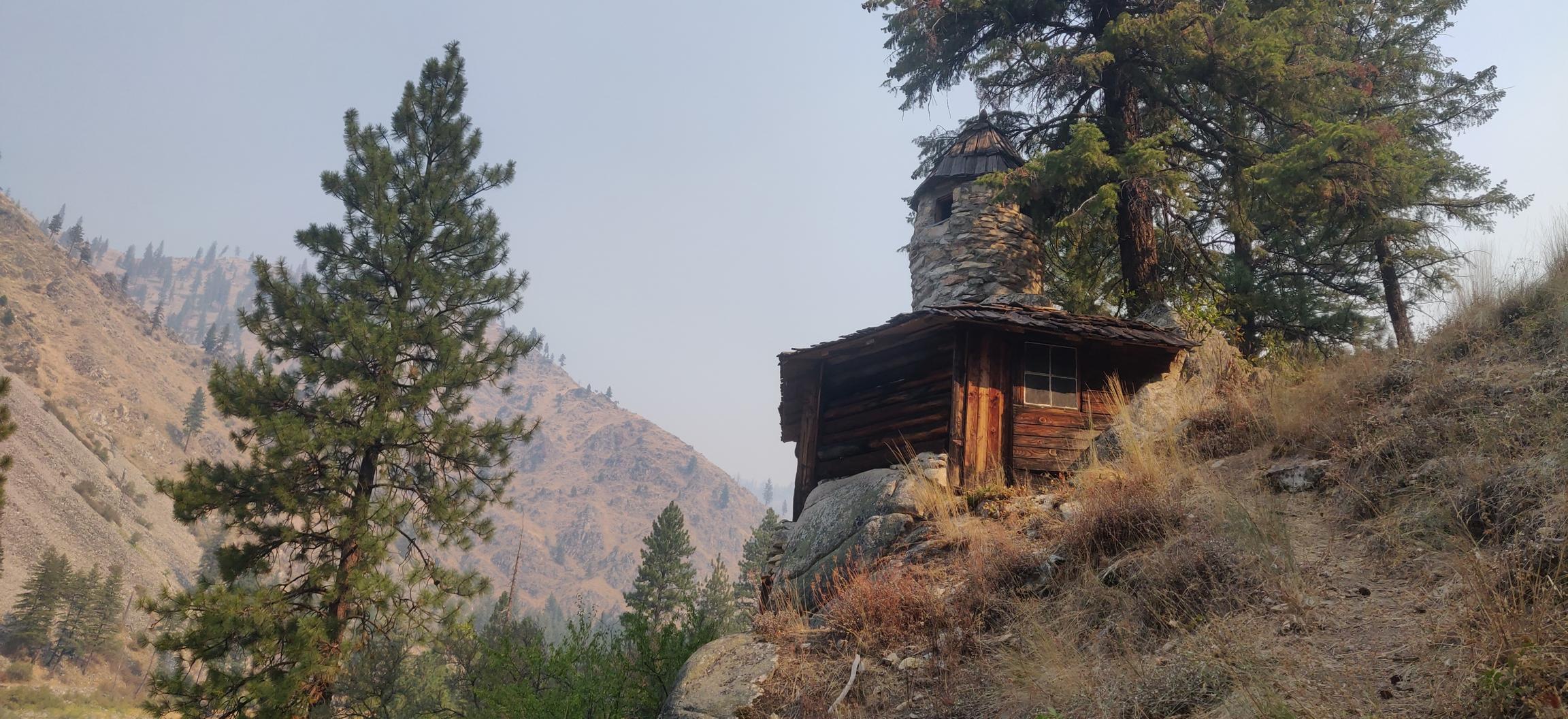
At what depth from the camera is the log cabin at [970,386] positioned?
38.1 feet

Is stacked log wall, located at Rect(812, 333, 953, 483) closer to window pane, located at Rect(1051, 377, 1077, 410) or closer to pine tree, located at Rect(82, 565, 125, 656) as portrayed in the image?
window pane, located at Rect(1051, 377, 1077, 410)

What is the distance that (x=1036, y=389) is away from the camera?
40.3 feet

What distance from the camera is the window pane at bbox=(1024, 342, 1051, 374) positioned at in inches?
487

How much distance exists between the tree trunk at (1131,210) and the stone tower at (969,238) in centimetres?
187

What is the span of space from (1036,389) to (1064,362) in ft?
2.31

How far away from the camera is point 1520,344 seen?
27.0ft

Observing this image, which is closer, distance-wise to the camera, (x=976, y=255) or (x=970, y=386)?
(x=970, y=386)

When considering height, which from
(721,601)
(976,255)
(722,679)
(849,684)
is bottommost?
(721,601)

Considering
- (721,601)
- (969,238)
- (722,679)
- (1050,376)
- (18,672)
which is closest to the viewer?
(722,679)

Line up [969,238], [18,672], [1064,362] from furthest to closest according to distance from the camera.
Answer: [18,672] → [969,238] → [1064,362]

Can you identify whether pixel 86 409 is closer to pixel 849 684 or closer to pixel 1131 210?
pixel 1131 210

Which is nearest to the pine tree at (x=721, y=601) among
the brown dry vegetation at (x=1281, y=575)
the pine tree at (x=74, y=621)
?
the brown dry vegetation at (x=1281, y=575)

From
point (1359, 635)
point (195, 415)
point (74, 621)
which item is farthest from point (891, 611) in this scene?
point (195, 415)

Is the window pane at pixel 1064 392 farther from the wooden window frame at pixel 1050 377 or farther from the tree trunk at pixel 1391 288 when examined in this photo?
the tree trunk at pixel 1391 288
